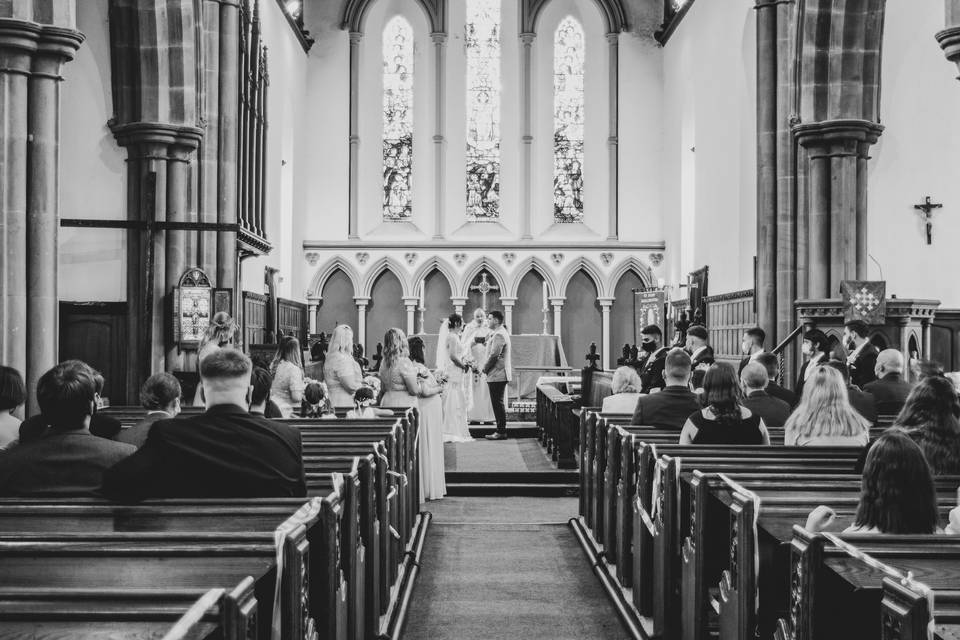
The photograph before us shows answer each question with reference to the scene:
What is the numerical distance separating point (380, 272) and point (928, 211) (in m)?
11.6

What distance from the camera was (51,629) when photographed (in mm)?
1744

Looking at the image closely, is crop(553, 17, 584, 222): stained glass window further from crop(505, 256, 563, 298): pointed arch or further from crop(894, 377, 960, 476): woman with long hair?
crop(894, 377, 960, 476): woman with long hair

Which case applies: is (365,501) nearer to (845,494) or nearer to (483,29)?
(845,494)

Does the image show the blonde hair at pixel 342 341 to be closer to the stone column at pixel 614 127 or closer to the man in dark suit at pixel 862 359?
the man in dark suit at pixel 862 359

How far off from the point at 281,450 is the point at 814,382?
272 cm

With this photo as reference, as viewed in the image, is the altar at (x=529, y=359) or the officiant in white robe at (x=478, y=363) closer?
the officiant in white robe at (x=478, y=363)

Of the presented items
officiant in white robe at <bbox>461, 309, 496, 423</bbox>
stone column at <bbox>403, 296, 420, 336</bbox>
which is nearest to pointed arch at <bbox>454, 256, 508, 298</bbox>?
stone column at <bbox>403, 296, 420, 336</bbox>

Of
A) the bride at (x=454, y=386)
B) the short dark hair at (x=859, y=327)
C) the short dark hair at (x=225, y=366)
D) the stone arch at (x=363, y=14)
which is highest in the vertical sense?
the stone arch at (x=363, y=14)

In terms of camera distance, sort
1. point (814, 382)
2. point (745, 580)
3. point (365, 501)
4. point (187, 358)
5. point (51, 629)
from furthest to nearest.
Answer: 1. point (187, 358)
2. point (814, 382)
3. point (365, 501)
4. point (745, 580)
5. point (51, 629)

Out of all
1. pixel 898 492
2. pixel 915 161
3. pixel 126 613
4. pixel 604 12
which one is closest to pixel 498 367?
pixel 915 161

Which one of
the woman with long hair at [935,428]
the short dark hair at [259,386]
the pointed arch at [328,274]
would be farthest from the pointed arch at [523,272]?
the woman with long hair at [935,428]

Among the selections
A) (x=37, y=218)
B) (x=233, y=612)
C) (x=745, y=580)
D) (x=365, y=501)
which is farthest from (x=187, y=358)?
(x=233, y=612)

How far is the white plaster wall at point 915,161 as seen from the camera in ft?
38.6

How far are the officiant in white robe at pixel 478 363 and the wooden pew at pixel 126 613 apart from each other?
1065 cm
